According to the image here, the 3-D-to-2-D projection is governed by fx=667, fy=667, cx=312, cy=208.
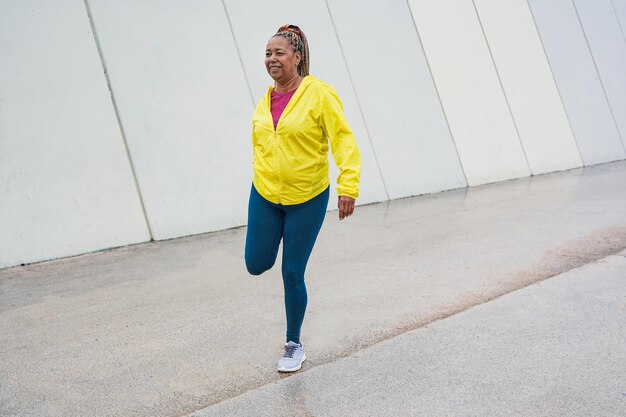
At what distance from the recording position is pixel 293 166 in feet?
10.9

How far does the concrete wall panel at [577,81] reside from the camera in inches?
487

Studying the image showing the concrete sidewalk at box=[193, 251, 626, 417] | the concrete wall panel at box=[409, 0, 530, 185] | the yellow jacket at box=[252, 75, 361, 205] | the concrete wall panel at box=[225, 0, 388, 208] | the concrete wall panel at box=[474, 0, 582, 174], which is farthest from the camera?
the concrete wall panel at box=[474, 0, 582, 174]

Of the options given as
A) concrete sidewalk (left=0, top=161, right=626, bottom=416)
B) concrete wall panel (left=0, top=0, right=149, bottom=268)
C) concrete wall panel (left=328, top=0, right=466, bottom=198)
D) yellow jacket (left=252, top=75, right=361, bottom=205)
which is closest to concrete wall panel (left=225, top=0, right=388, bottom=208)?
A: concrete wall panel (left=328, top=0, right=466, bottom=198)

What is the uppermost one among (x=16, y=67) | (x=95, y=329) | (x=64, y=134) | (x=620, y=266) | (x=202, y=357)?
(x=16, y=67)

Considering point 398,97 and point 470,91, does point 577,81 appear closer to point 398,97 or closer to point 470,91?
point 470,91

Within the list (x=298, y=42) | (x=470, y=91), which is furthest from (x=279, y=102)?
(x=470, y=91)

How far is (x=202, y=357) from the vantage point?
12.1 feet

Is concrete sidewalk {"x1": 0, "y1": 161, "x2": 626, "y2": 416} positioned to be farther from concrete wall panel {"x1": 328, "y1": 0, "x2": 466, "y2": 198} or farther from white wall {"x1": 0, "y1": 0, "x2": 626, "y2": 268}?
concrete wall panel {"x1": 328, "y1": 0, "x2": 466, "y2": 198}

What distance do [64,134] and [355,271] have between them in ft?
10.8

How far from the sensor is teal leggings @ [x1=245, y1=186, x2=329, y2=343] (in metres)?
3.42

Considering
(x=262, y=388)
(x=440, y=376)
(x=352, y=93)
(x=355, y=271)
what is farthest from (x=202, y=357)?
(x=352, y=93)

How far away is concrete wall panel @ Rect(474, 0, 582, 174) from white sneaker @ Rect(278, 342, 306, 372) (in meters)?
8.78

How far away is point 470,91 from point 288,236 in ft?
26.5

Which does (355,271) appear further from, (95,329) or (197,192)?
(197,192)
